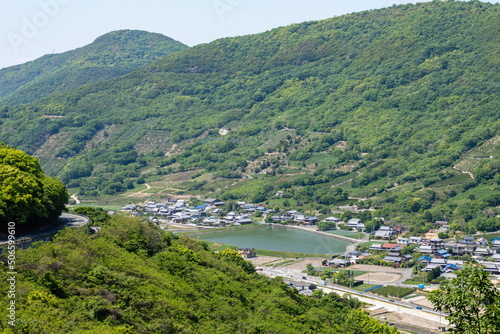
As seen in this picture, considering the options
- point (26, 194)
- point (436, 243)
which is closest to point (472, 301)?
point (26, 194)

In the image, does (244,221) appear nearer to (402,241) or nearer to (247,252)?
(247,252)

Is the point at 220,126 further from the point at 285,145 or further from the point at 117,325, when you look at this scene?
the point at 117,325

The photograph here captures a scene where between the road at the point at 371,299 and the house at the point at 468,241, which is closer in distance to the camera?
A: the road at the point at 371,299

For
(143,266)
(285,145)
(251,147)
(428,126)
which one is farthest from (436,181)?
(143,266)

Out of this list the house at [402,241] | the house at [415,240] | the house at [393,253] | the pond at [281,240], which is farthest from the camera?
the pond at [281,240]

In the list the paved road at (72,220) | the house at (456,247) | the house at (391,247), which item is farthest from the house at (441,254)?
the paved road at (72,220)

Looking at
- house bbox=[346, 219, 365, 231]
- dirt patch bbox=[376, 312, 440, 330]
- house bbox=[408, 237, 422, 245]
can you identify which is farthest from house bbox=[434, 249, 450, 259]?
dirt patch bbox=[376, 312, 440, 330]

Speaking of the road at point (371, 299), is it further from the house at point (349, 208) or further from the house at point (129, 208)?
the house at point (129, 208)
